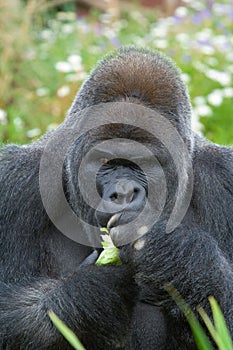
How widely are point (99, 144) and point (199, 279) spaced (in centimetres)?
75

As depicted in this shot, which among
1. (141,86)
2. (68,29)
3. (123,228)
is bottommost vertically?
(68,29)

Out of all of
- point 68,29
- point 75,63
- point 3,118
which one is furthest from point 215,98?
point 68,29

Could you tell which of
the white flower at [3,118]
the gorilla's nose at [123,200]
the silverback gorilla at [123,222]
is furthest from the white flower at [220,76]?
the gorilla's nose at [123,200]

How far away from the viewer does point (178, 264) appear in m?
3.84

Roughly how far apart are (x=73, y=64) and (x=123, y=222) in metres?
4.77

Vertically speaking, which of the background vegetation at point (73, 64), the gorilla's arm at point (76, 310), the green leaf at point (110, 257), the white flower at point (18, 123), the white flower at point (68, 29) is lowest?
the white flower at point (68, 29)

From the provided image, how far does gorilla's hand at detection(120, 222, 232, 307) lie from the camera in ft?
12.5

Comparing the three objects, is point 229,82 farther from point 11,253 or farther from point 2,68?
point 11,253

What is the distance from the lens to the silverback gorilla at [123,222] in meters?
3.84

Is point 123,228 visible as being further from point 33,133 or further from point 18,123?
point 18,123

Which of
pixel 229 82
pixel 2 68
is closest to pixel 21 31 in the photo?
pixel 2 68

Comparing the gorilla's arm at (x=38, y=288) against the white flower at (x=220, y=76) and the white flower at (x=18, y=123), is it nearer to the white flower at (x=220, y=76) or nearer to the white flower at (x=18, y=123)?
the white flower at (x=18, y=123)

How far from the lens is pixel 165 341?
414 cm

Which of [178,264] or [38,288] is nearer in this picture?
[178,264]
